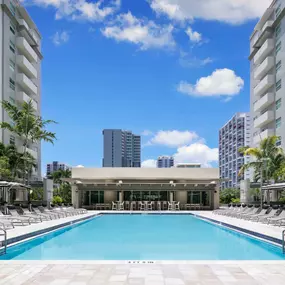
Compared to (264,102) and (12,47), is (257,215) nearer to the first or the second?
(264,102)

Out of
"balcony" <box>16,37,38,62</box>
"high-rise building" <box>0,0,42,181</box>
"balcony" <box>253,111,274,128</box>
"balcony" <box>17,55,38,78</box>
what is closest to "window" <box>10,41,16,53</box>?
"high-rise building" <box>0,0,42,181</box>

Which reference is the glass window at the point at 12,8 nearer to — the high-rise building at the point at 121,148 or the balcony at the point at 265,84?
the balcony at the point at 265,84

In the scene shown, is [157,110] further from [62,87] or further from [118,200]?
[62,87]

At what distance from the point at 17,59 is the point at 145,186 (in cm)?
1720

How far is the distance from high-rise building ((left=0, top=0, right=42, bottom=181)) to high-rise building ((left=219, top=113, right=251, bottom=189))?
7560cm

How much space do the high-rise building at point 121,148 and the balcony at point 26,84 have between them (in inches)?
3798

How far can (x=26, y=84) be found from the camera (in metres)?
40.3

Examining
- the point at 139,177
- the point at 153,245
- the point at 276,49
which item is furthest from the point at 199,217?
the point at 276,49

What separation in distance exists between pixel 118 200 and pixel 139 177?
8.61 feet

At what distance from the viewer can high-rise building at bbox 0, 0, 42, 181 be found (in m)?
36.0

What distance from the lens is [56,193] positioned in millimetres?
50500

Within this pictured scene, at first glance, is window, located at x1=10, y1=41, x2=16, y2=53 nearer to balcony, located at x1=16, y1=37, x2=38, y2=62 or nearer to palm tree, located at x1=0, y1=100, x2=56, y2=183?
balcony, located at x1=16, y1=37, x2=38, y2=62

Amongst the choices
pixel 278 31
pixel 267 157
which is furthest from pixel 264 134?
pixel 267 157

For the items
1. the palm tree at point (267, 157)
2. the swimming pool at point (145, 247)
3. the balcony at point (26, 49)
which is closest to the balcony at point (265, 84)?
the palm tree at point (267, 157)
